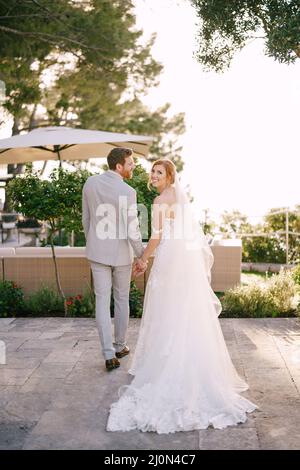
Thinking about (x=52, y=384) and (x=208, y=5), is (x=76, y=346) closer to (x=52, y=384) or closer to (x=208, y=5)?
(x=52, y=384)

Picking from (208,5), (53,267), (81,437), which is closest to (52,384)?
→ (81,437)

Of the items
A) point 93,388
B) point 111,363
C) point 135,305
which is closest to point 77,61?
point 135,305

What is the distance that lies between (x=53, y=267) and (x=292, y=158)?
3146 centimetres

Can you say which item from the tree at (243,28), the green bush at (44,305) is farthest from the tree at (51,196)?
the tree at (243,28)

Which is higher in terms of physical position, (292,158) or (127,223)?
(292,158)

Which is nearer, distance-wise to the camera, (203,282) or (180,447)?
(180,447)

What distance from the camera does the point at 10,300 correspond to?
330 inches

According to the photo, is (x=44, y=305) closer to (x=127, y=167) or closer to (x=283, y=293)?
(x=283, y=293)

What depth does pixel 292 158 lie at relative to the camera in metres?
38.3

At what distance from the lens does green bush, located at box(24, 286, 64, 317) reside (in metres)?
8.31

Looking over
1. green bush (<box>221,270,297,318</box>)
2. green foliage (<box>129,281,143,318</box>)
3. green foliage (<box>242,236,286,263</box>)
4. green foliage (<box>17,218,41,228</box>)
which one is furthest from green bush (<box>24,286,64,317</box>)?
green foliage (<box>17,218,41,228</box>)

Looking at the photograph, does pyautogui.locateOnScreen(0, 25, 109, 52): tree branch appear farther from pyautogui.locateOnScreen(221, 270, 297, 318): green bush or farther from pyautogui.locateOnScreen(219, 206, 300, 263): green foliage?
pyautogui.locateOnScreen(221, 270, 297, 318): green bush
